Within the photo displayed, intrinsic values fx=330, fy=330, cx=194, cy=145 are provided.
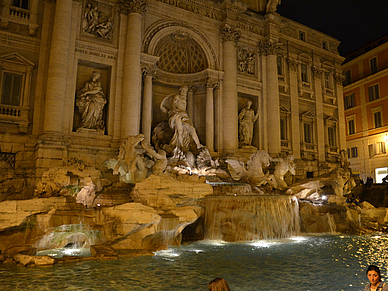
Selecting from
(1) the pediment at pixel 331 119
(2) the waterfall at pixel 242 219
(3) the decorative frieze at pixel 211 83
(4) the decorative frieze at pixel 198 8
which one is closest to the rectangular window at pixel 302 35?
(1) the pediment at pixel 331 119

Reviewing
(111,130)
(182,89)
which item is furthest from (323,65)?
(111,130)

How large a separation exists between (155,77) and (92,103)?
13.0ft

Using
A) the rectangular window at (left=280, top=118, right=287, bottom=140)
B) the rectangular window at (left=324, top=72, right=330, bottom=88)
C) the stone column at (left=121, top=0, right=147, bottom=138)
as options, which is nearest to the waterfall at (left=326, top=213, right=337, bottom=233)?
the stone column at (left=121, top=0, right=147, bottom=138)

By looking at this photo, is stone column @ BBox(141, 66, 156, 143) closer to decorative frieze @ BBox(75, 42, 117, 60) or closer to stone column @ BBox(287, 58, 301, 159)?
decorative frieze @ BBox(75, 42, 117, 60)

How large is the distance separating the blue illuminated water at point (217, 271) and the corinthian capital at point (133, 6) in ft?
36.8

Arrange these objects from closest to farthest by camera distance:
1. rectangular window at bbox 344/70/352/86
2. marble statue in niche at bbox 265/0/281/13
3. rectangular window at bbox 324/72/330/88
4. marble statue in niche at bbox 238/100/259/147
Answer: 1. marble statue in niche at bbox 238/100/259/147
2. marble statue in niche at bbox 265/0/281/13
3. rectangular window at bbox 324/72/330/88
4. rectangular window at bbox 344/70/352/86

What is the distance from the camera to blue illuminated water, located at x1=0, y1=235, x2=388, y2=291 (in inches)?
213

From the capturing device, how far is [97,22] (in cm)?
1480

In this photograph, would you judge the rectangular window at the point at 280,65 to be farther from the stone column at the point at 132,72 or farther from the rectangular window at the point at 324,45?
the stone column at the point at 132,72

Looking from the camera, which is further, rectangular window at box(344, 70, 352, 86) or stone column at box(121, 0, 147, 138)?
rectangular window at box(344, 70, 352, 86)

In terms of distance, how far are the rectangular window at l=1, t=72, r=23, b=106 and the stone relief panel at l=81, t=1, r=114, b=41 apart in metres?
3.39

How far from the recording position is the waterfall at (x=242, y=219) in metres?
9.92

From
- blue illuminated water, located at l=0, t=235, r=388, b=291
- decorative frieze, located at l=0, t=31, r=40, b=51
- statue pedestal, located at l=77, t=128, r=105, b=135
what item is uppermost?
decorative frieze, located at l=0, t=31, r=40, b=51

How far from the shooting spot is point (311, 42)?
2272 centimetres
